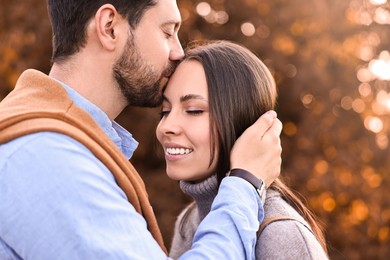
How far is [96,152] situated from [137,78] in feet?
1.93

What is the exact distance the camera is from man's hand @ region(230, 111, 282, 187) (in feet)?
7.45

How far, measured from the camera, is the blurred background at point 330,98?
6.86 metres

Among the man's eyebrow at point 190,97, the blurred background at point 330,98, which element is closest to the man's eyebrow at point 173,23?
the man's eyebrow at point 190,97

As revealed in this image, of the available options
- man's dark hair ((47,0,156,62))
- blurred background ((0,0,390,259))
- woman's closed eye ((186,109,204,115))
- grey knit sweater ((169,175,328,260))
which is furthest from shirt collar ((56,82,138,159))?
Answer: blurred background ((0,0,390,259))

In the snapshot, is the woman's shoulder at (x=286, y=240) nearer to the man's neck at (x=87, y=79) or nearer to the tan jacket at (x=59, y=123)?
the tan jacket at (x=59, y=123)

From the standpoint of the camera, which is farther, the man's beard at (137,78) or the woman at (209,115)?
the woman at (209,115)

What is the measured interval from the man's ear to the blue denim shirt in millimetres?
554

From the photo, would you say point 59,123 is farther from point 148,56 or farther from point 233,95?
point 233,95

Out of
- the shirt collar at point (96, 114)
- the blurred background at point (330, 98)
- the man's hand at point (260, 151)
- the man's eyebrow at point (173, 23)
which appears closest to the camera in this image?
the shirt collar at point (96, 114)

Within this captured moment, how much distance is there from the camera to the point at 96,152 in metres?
1.89

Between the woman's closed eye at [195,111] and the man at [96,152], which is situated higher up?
the man at [96,152]

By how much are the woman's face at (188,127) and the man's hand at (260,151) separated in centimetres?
22

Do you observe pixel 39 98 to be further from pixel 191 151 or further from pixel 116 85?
pixel 191 151

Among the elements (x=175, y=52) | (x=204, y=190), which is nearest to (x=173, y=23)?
(x=175, y=52)
